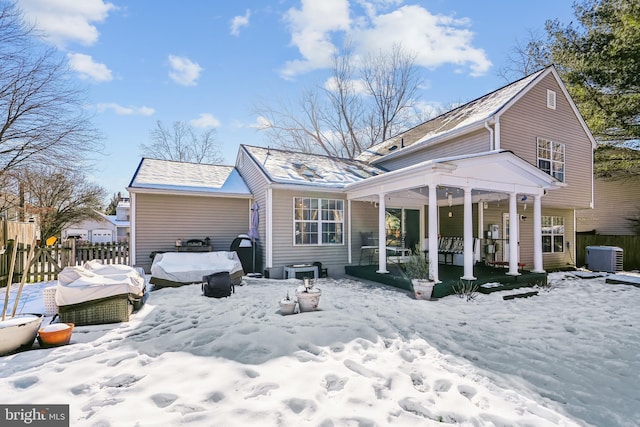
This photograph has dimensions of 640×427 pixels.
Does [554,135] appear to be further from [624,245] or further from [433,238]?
[433,238]

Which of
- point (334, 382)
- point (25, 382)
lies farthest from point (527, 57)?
point (25, 382)

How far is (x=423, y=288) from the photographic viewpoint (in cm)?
631

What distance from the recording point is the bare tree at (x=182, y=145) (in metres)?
23.4

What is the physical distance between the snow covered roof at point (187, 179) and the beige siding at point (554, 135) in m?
8.42

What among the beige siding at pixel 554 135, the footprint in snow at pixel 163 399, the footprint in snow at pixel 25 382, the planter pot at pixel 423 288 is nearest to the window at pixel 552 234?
the beige siding at pixel 554 135

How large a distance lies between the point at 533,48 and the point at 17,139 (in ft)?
71.5

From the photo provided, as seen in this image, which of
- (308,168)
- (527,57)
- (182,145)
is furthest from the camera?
(182,145)

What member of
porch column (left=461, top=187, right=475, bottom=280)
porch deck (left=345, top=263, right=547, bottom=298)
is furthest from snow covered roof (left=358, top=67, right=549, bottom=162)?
porch deck (left=345, top=263, right=547, bottom=298)

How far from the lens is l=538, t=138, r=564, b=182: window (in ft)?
33.7

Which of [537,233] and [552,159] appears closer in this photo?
[537,233]

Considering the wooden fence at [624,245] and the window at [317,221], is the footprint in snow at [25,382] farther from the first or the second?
the wooden fence at [624,245]

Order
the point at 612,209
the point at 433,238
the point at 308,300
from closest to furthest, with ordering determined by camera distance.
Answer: the point at 308,300 < the point at 433,238 < the point at 612,209

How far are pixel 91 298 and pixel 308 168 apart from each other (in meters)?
7.39

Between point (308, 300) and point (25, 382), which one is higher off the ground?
point (308, 300)
